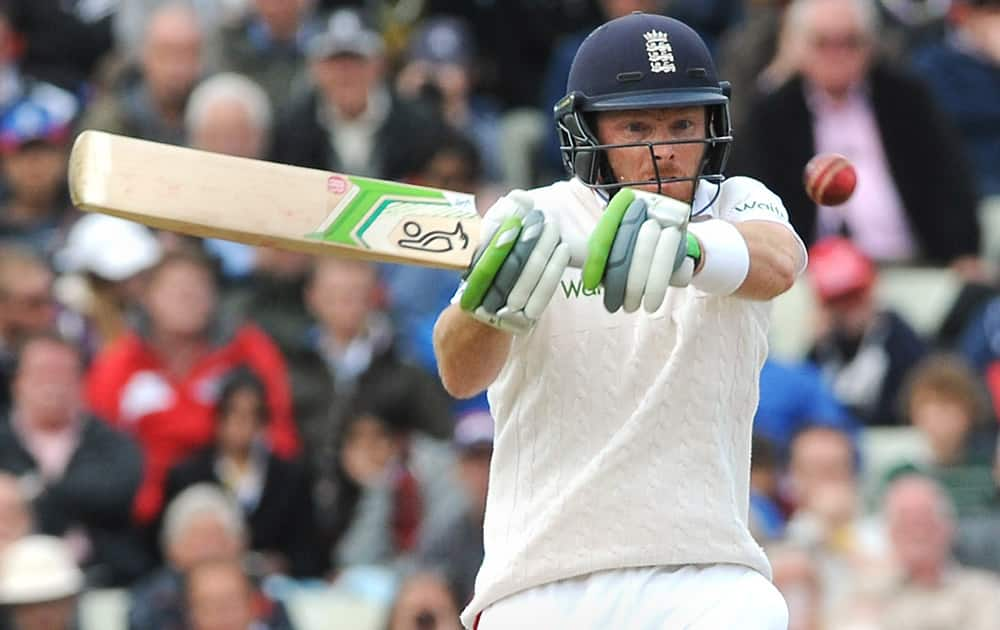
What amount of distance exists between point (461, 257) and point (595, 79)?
16.6 inches

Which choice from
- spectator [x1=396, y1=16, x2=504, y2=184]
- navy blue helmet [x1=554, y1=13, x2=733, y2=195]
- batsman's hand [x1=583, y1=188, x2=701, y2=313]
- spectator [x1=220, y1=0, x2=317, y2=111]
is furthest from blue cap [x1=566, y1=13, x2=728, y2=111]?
spectator [x1=220, y1=0, x2=317, y2=111]

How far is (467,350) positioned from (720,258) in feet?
1.59

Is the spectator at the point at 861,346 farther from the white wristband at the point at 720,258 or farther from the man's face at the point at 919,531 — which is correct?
the white wristband at the point at 720,258

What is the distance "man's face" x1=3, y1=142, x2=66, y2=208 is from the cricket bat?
19.2 ft

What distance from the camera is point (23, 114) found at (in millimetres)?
10273

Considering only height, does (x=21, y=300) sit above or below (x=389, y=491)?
above

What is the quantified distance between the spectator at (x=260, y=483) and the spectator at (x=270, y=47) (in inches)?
95.8

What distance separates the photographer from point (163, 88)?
10375mm

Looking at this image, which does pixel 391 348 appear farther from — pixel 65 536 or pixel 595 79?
pixel 595 79

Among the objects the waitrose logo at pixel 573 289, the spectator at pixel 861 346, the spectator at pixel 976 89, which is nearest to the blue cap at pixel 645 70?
the waitrose logo at pixel 573 289

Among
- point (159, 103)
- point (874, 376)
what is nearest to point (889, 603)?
point (874, 376)

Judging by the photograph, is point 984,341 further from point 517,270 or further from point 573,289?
point 517,270

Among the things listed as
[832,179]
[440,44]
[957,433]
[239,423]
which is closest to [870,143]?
[957,433]

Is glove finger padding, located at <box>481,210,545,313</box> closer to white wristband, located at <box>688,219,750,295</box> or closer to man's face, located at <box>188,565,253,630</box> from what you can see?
white wristband, located at <box>688,219,750,295</box>
